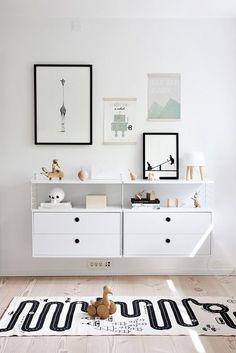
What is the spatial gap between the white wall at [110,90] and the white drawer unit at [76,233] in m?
0.37

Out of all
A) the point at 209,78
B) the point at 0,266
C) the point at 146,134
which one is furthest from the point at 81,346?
the point at 209,78

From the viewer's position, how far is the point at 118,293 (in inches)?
148

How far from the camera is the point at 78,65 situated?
418 centimetres

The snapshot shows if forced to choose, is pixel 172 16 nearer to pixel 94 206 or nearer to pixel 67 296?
pixel 94 206

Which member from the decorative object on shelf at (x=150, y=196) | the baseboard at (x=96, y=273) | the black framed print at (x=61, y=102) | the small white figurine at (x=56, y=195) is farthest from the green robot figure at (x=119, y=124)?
the baseboard at (x=96, y=273)

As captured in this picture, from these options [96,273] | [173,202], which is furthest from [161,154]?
[96,273]

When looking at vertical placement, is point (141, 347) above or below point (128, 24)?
below

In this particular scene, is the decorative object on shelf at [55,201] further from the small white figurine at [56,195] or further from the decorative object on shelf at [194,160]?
the decorative object on shelf at [194,160]

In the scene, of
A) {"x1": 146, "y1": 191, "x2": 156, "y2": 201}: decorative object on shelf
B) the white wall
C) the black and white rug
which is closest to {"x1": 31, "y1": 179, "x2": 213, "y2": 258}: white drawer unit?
{"x1": 146, "y1": 191, "x2": 156, "y2": 201}: decorative object on shelf

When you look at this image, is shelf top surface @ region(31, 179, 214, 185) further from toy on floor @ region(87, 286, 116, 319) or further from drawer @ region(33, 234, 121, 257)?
toy on floor @ region(87, 286, 116, 319)

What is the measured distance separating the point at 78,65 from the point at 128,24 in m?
0.59

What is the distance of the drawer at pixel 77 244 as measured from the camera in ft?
13.0

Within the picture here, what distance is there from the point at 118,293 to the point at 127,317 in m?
0.53

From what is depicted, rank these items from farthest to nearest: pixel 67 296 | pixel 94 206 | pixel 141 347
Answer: pixel 94 206 < pixel 67 296 < pixel 141 347
